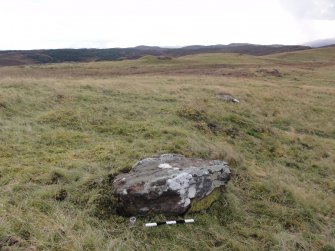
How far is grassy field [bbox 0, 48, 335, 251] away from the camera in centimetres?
724

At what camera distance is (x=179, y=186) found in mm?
8109

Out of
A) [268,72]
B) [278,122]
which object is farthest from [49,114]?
[268,72]

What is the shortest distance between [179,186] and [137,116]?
9.08m

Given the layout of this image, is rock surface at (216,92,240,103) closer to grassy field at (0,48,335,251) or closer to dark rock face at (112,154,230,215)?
grassy field at (0,48,335,251)

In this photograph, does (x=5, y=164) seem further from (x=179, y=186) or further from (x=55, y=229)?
(x=179, y=186)

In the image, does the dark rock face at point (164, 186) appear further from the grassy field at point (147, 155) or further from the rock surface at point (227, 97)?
the rock surface at point (227, 97)

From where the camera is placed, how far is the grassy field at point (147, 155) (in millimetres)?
7238

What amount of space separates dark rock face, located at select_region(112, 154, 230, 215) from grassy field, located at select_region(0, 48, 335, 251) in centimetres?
29

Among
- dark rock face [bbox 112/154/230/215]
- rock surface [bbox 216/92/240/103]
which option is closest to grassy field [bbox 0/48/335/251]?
dark rock face [bbox 112/154/230/215]

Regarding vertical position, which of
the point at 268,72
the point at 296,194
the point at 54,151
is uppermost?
the point at 54,151

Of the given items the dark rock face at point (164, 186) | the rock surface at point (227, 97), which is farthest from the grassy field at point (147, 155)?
the rock surface at point (227, 97)

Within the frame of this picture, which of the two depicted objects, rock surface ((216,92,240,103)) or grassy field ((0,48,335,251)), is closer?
grassy field ((0,48,335,251))

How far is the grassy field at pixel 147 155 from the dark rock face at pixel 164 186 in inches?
11.4

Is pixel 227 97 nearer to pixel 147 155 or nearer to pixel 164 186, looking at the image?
pixel 147 155
